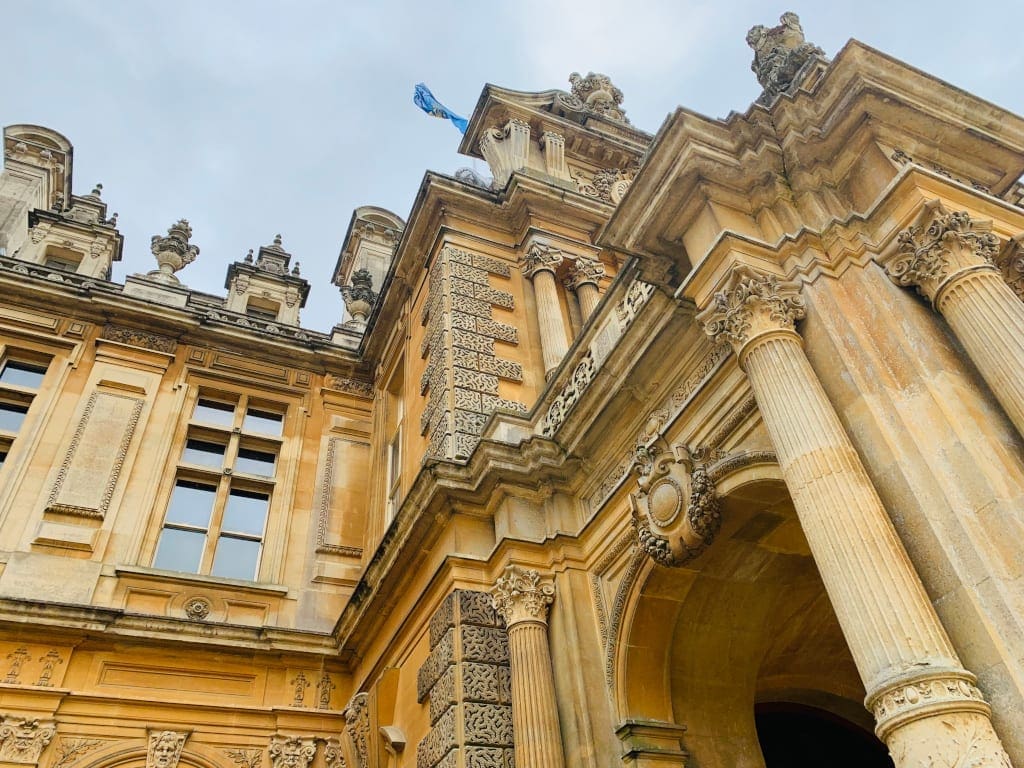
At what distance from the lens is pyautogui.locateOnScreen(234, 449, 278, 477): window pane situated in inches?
518

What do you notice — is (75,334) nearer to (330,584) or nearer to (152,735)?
(330,584)

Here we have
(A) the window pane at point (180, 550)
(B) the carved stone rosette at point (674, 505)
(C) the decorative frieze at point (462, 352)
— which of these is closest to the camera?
(B) the carved stone rosette at point (674, 505)

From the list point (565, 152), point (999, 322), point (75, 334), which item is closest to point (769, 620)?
point (999, 322)

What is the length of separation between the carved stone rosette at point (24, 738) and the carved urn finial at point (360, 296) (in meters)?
9.68

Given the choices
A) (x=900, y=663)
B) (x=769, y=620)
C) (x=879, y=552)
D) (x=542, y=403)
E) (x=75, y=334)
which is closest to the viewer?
(x=900, y=663)

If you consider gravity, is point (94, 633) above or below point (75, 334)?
below

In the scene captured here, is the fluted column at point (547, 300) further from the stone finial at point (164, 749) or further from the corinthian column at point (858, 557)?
the stone finial at point (164, 749)

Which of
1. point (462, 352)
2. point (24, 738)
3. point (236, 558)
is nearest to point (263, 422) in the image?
point (236, 558)

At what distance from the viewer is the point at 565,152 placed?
14992 millimetres

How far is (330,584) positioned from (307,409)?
365cm

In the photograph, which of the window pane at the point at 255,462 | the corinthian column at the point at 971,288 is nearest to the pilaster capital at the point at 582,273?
the window pane at the point at 255,462

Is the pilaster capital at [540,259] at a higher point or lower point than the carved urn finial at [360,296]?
lower

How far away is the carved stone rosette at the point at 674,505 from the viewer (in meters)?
6.12

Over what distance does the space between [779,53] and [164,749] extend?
10.0 m
